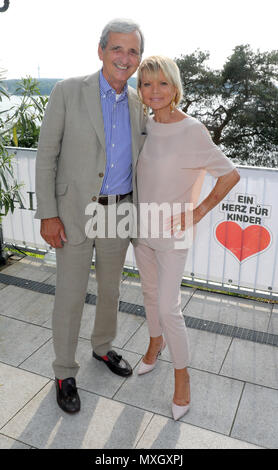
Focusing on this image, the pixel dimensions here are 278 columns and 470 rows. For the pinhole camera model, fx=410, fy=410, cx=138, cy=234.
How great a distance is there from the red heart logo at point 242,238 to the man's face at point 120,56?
1912mm

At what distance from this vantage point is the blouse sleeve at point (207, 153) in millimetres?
2123

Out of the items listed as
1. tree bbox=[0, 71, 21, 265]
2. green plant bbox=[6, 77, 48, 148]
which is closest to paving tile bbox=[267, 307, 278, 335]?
tree bbox=[0, 71, 21, 265]

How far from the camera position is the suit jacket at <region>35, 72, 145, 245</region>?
214 centimetres

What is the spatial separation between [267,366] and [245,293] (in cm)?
102

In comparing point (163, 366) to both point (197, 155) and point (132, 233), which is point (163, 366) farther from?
point (197, 155)

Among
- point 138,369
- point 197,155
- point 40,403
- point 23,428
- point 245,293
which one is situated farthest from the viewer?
point 245,293

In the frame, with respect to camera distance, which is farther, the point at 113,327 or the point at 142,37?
the point at 113,327

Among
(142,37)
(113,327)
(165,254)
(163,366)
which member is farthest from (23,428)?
(142,37)

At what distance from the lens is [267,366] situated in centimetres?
295

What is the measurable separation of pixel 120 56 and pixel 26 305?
7.89 ft

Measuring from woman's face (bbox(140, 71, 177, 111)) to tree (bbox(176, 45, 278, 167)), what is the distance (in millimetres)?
→ 16548

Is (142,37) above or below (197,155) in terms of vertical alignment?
above

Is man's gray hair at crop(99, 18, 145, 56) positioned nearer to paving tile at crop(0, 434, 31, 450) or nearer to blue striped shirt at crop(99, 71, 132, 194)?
blue striped shirt at crop(99, 71, 132, 194)

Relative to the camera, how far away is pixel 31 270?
438 centimetres
